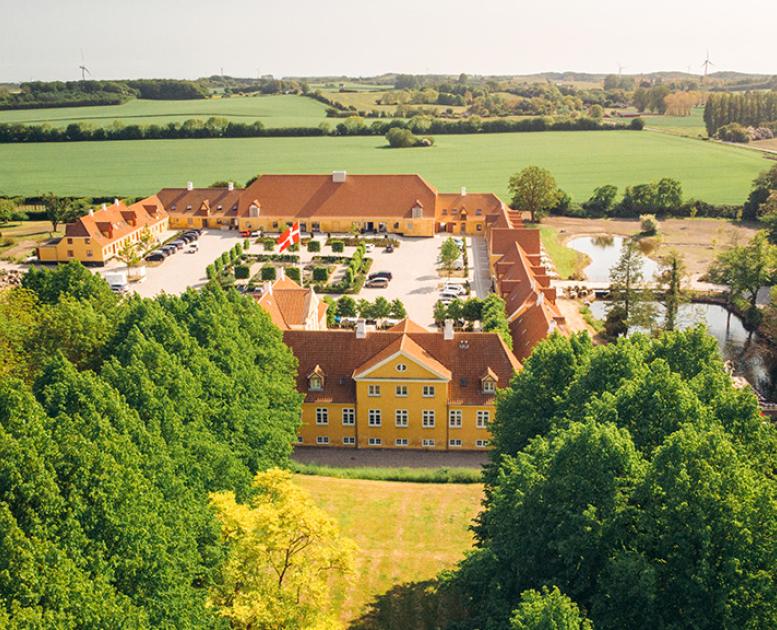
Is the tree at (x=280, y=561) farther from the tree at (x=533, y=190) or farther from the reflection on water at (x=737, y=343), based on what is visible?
the tree at (x=533, y=190)

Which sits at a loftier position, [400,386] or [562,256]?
[562,256]

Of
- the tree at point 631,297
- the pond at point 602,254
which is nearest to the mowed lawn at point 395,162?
the pond at point 602,254

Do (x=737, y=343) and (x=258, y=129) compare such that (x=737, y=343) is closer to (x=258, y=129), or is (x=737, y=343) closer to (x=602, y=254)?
(x=602, y=254)

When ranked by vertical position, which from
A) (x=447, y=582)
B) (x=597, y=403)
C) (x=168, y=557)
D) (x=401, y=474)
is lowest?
(x=401, y=474)

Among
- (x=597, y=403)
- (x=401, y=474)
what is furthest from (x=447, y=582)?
(x=401, y=474)

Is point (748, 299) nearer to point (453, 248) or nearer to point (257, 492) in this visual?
point (453, 248)

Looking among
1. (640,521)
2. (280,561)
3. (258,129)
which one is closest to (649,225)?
(640,521)

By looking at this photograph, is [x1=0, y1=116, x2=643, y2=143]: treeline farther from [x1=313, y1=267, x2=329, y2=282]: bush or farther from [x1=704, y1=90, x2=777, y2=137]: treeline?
[x1=313, y1=267, x2=329, y2=282]: bush
